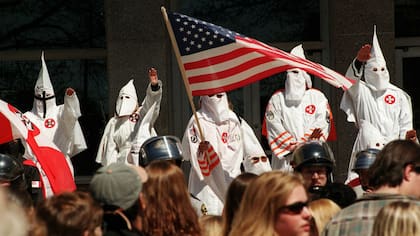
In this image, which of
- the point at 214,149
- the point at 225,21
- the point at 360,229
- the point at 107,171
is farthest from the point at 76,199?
the point at 225,21

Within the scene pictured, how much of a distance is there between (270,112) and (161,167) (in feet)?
22.7

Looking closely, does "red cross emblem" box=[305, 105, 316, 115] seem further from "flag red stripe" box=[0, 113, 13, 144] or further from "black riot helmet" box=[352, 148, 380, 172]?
"flag red stripe" box=[0, 113, 13, 144]

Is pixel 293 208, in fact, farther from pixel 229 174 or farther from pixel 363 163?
pixel 229 174

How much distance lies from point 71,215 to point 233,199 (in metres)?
1.31

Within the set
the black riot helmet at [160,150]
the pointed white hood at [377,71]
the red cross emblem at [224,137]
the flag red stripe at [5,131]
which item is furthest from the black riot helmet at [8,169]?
the pointed white hood at [377,71]

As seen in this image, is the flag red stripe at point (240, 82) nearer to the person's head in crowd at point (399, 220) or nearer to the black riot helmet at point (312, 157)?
the black riot helmet at point (312, 157)

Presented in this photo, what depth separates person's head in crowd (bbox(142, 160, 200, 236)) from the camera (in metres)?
Result: 5.52

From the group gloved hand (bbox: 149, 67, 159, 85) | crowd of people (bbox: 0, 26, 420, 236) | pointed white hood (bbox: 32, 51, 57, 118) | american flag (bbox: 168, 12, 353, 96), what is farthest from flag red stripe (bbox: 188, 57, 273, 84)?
pointed white hood (bbox: 32, 51, 57, 118)

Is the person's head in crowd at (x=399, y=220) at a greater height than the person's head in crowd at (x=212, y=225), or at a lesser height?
greater

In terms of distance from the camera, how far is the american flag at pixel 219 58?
977cm

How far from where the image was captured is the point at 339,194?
24.3 ft

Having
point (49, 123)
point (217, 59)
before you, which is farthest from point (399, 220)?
point (49, 123)

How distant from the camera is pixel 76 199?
5.01 metres

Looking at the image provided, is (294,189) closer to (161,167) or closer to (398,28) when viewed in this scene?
(161,167)
